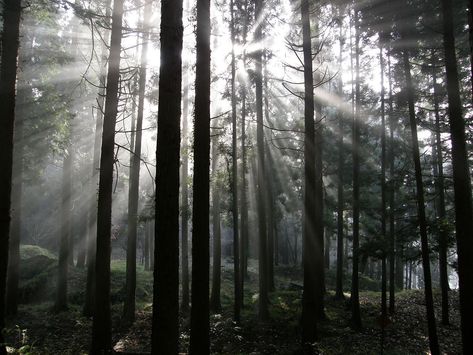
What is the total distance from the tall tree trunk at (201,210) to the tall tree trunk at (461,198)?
6.36 meters

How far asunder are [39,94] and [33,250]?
12812 mm

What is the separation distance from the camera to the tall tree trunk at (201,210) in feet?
22.4

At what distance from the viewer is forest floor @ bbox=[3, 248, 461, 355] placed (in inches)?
436

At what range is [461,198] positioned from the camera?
9.20 m

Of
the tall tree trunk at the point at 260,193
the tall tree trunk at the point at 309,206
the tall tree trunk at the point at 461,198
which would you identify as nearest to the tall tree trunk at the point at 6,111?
the tall tree trunk at the point at 309,206

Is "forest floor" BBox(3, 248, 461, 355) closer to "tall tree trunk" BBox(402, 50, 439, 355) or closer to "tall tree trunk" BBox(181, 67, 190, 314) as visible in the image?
"tall tree trunk" BBox(181, 67, 190, 314)

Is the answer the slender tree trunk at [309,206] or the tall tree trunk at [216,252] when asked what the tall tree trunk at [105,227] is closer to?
the slender tree trunk at [309,206]

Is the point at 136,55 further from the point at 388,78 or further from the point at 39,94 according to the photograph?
the point at 388,78

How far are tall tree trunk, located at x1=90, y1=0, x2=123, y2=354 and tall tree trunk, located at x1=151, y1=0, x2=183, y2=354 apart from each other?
172 inches

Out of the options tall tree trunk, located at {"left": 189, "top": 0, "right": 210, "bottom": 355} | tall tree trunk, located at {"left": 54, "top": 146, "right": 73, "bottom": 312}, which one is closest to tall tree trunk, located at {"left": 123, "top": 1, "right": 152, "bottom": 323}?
tall tree trunk, located at {"left": 54, "top": 146, "right": 73, "bottom": 312}

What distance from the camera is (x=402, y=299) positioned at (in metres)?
22.3

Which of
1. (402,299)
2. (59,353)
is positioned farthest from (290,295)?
(59,353)

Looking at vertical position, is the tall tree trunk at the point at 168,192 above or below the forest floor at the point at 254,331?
above

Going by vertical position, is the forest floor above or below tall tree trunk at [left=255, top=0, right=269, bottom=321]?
below
